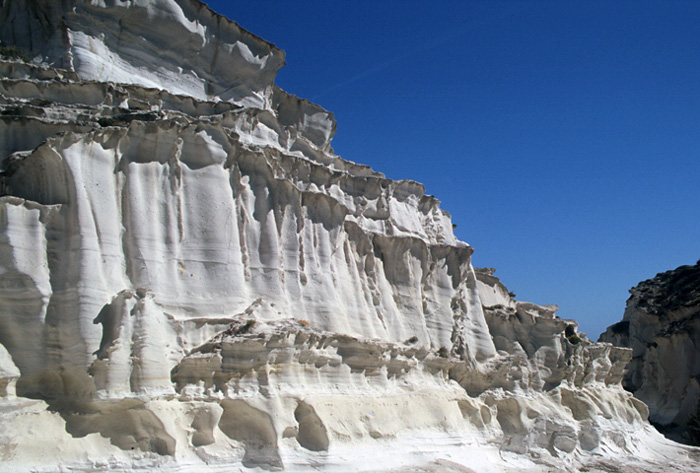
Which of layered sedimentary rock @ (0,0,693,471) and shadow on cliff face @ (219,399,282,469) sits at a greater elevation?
layered sedimentary rock @ (0,0,693,471)

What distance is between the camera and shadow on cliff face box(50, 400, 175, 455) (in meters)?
14.1

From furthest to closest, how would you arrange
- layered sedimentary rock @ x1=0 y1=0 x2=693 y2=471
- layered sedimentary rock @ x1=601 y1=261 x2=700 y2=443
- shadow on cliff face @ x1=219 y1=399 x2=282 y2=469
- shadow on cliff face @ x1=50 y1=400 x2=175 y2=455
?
layered sedimentary rock @ x1=601 y1=261 x2=700 y2=443
shadow on cliff face @ x1=219 y1=399 x2=282 y2=469
layered sedimentary rock @ x1=0 y1=0 x2=693 y2=471
shadow on cliff face @ x1=50 y1=400 x2=175 y2=455

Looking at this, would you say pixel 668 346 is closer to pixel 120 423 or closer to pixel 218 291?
pixel 218 291

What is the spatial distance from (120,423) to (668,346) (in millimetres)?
39828

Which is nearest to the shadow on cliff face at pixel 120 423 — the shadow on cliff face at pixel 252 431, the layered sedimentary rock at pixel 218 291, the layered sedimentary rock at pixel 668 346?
the layered sedimentary rock at pixel 218 291

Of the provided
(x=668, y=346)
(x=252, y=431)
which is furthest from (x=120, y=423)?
(x=668, y=346)

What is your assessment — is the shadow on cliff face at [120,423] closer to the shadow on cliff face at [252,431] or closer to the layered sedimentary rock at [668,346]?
the shadow on cliff face at [252,431]

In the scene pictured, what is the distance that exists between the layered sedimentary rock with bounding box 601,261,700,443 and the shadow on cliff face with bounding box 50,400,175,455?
32345 mm

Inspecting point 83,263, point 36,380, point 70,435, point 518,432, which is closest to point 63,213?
point 83,263

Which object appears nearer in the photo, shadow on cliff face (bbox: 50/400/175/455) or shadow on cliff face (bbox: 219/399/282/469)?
shadow on cliff face (bbox: 50/400/175/455)

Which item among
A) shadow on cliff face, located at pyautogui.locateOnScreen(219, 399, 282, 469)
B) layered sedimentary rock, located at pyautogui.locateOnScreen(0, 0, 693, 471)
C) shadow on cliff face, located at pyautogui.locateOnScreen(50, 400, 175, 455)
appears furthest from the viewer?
shadow on cliff face, located at pyautogui.locateOnScreen(219, 399, 282, 469)

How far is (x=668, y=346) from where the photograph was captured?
146ft

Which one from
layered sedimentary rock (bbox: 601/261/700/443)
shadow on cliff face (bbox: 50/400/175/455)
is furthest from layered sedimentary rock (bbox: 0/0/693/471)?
layered sedimentary rock (bbox: 601/261/700/443)

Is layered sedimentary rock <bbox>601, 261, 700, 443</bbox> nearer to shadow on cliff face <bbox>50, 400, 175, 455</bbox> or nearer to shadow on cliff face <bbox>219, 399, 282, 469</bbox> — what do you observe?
shadow on cliff face <bbox>219, 399, 282, 469</bbox>
